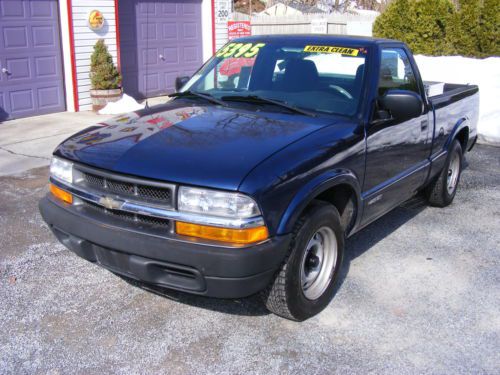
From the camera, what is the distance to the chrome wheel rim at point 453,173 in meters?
6.19

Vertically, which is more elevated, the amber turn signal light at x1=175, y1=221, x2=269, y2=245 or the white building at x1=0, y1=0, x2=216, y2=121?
the white building at x1=0, y1=0, x2=216, y2=121

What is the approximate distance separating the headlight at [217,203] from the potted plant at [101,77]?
8862 mm

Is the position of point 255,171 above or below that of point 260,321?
above

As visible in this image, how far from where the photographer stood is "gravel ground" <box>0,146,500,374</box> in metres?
3.35

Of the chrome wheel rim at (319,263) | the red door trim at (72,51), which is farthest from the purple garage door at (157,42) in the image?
the chrome wheel rim at (319,263)

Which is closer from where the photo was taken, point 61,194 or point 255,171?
point 255,171

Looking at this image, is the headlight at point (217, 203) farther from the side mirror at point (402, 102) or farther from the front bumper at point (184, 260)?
the side mirror at point (402, 102)

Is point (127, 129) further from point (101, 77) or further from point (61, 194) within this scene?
point (101, 77)

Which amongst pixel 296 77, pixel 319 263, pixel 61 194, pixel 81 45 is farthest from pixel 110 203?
pixel 81 45

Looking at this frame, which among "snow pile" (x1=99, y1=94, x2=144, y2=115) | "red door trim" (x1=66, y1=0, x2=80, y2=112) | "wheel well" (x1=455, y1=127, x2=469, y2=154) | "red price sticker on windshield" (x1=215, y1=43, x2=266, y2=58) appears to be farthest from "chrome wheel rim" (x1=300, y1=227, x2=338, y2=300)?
"red door trim" (x1=66, y1=0, x2=80, y2=112)

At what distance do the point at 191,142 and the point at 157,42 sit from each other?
1038 cm

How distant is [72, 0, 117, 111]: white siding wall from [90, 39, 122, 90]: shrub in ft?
0.65

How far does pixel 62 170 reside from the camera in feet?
12.4

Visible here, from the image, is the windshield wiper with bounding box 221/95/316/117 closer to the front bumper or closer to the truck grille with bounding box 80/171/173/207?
the front bumper
